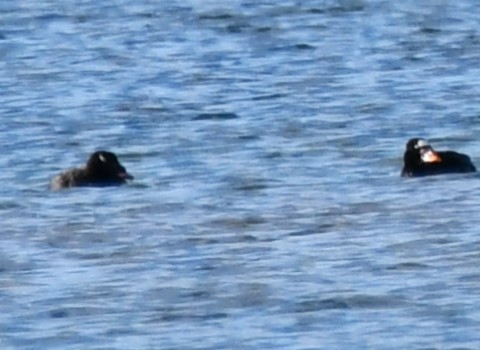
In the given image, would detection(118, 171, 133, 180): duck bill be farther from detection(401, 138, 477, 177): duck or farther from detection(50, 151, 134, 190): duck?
detection(401, 138, 477, 177): duck

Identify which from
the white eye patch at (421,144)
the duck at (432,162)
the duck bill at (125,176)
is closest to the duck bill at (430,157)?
the duck at (432,162)

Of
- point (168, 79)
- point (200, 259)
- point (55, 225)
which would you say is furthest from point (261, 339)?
point (168, 79)

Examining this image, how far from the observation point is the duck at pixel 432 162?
1819cm

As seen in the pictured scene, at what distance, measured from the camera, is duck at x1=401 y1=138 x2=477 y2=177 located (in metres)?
18.2

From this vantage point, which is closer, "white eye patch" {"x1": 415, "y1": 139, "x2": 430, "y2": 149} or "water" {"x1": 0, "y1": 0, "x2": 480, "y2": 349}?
"water" {"x1": 0, "y1": 0, "x2": 480, "y2": 349}

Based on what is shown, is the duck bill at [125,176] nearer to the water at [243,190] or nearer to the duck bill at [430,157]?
the water at [243,190]

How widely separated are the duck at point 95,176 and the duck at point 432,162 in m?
1.95

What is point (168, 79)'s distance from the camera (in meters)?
26.3

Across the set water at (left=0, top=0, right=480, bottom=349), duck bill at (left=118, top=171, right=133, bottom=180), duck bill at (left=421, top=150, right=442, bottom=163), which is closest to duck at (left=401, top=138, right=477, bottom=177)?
duck bill at (left=421, top=150, right=442, bottom=163)

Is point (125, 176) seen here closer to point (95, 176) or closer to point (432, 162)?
point (95, 176)

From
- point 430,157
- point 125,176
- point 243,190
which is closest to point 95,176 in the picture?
point 125,176

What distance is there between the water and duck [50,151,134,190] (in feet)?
0.53

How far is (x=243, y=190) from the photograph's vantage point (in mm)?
17906

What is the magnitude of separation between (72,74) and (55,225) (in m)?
10.3
